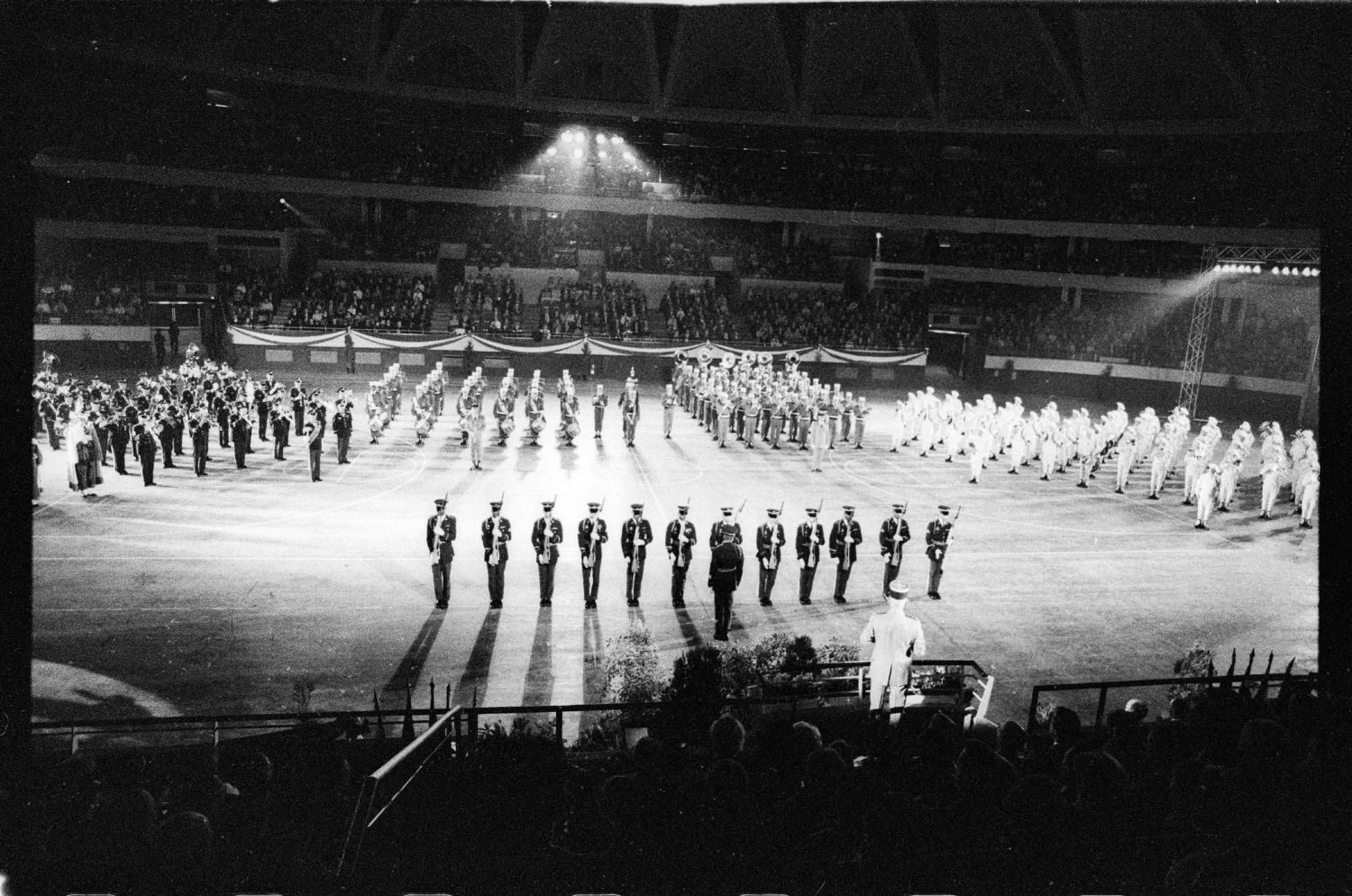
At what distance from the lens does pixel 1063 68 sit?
32.8m

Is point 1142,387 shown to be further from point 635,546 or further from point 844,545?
point 635,546

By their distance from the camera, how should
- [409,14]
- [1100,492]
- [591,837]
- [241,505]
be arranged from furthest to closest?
[409,14] → [1100,492] → [241,505] → [591,837]

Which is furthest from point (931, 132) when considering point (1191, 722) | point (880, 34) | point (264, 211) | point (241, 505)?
point (1191, 722)

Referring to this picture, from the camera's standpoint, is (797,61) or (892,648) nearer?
(892,648)

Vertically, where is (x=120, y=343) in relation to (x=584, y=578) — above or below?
above

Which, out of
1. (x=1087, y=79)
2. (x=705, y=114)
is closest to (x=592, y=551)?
(x=705, y=114)

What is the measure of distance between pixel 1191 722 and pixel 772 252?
36926 mm

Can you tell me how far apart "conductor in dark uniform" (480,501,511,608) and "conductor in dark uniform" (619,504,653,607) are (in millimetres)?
1558

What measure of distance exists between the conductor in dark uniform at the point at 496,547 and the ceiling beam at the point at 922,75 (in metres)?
29.3

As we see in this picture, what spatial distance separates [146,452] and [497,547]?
9.39 metres

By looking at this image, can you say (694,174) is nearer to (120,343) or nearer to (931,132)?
(931,132)

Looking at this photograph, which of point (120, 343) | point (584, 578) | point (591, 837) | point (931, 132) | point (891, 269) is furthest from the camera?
point (891, 269)

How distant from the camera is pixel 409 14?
34.2 metres

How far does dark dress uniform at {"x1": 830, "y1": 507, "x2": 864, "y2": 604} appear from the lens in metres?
12.6
